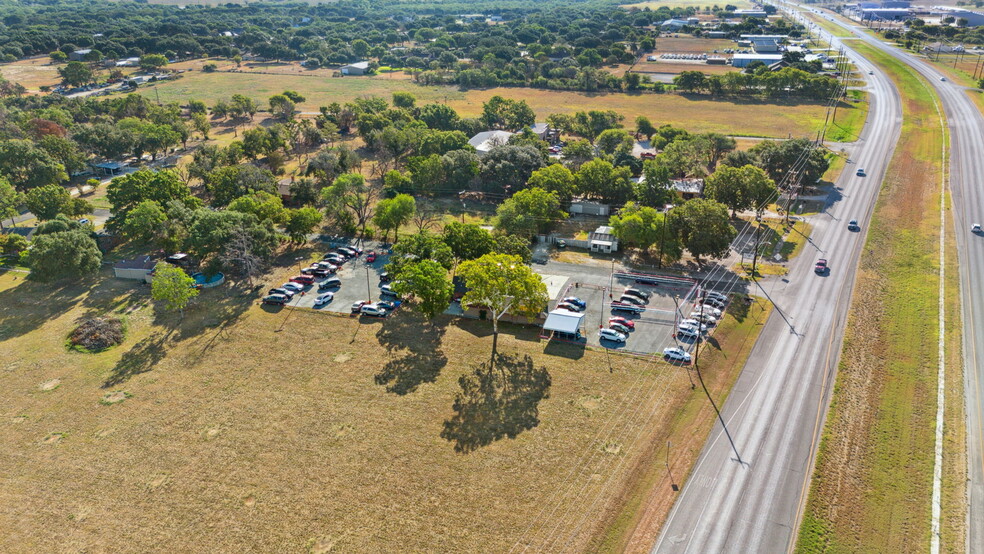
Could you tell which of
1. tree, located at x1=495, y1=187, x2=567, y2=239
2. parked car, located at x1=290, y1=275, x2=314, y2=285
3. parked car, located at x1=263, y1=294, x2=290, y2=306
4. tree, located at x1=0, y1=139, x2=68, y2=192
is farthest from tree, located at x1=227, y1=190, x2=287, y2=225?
tree, located at x1=0, y1=139, x2=68, y2=192

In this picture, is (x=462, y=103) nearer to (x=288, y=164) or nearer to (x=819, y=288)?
(x=288, y=164)

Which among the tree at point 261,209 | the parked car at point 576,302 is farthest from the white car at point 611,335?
the tree at point 261,209

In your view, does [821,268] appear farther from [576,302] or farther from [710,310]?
[576,302]

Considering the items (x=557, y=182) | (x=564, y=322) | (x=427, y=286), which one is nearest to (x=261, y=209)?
(x=427, y=286)

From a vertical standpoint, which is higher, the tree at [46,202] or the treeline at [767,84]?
the treeline at [767,84]

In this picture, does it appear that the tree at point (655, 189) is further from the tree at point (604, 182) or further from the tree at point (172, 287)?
the tree at point (172, 287)

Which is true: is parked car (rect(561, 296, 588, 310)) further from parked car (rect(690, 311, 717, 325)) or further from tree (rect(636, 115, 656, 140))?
tree (rect(636, 115, 656, 140))
